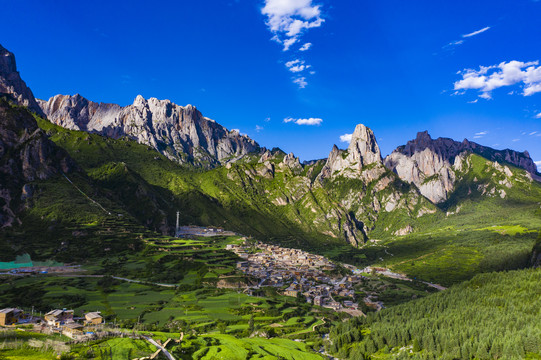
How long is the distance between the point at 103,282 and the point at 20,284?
84.6 ft

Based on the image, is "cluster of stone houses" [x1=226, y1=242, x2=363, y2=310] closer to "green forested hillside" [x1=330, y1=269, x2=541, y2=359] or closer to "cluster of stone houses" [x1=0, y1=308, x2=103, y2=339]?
"green forested hillside" [x1=330, y1=269, x2=541, y2=359]

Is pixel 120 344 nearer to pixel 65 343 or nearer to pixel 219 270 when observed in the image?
pixel 65 343

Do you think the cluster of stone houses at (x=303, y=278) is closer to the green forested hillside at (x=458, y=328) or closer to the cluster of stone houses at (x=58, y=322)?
the green forested hillside at (x=458, y=328)

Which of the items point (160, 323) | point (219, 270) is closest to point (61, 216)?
point (219, 270)

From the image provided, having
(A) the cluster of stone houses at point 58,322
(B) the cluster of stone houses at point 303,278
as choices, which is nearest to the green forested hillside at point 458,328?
(B) the cluster of stone houses at point 303,278

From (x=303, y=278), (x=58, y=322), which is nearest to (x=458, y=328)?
(x=58, y=322)

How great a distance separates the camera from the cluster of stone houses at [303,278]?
130m

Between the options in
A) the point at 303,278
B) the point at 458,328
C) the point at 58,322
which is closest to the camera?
the point at 58,322

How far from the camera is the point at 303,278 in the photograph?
15838 centimetres

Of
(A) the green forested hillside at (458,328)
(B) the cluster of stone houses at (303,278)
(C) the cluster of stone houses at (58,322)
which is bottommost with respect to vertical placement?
(B) the cluster of stone houses at (303,278)

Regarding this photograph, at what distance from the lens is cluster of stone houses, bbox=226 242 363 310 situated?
130250 mm

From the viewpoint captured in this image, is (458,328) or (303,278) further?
(303,278)

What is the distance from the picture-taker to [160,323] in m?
82.0

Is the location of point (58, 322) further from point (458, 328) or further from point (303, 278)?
point (303, 278)
